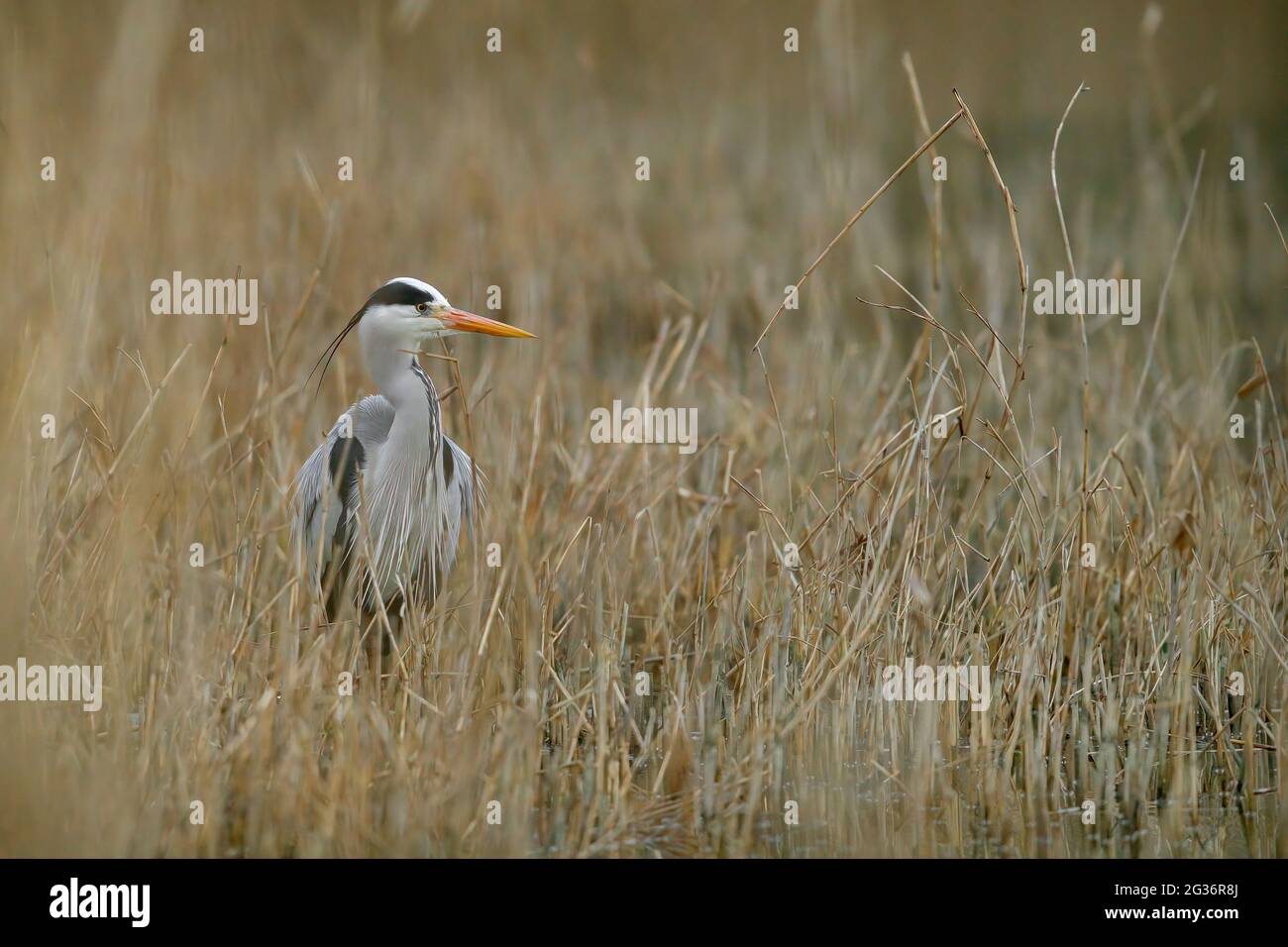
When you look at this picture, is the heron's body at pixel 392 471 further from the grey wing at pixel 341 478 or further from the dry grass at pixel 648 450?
the dry grass at pixel 648 450

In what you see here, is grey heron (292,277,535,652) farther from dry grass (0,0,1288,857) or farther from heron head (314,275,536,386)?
dry grass (0,0,1288,857)

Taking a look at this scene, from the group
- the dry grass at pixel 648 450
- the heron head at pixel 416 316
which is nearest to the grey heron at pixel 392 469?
the heron head at pixel 416 316

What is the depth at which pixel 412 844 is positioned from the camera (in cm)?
291

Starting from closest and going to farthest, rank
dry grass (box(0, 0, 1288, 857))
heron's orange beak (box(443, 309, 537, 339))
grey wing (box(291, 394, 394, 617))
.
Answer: dry grass (box(0, 0, 1288, 857)) < heron's orange beak (box(443, 309, 537, 339)) < grey wing (box(291, 394, 394, 617))

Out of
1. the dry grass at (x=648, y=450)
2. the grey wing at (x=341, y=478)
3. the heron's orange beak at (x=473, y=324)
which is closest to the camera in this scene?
the dry grass at (x=648, y=450)

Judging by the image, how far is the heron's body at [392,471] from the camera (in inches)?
153

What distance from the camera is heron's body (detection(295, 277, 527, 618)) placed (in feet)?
12.8

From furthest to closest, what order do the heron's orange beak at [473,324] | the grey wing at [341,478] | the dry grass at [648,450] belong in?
the grey wing at [341,478] → the heron's orange beak at [473,324] → the dry grass at [648,450]

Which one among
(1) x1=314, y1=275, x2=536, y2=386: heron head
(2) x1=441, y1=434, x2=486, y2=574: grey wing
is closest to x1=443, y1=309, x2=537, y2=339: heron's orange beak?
(1) x1=314, y1=275, x2=536, y2=386: heron head

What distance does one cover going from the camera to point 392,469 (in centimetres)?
403

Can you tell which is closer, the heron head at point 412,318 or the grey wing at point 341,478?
the heron head at point 412,318

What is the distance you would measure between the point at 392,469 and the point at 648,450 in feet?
2.76

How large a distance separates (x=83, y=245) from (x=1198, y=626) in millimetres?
3163

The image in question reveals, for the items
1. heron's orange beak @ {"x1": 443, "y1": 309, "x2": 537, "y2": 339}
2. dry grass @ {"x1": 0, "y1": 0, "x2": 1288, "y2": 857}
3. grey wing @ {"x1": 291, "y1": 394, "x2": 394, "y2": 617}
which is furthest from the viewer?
grey wing @ {"x1": 291, "y1": 394, "x2": 394, "y2": 617}
